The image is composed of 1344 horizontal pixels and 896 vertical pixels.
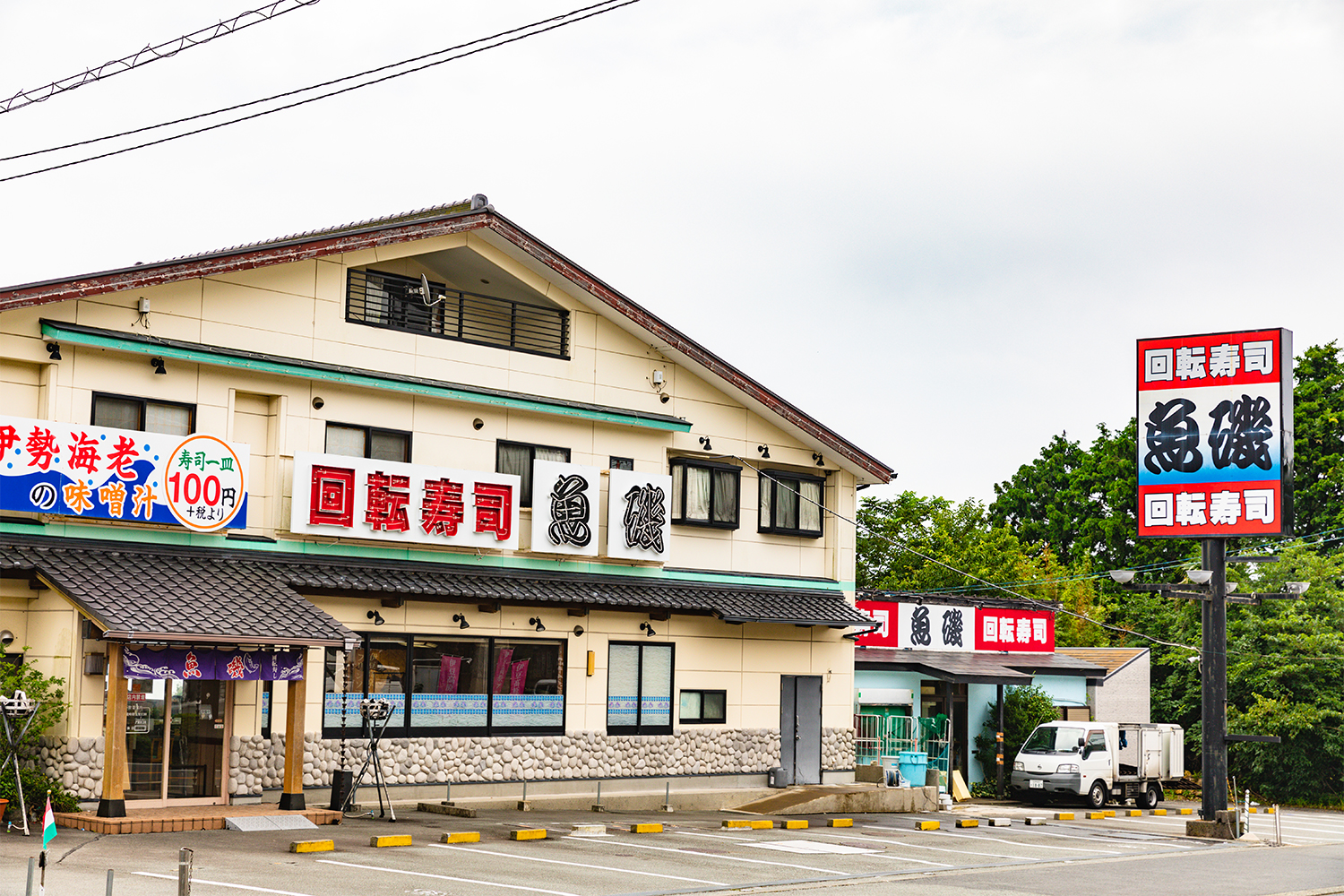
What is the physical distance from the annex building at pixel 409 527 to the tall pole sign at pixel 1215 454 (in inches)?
215

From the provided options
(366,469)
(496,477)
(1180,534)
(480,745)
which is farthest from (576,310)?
(1180,534)

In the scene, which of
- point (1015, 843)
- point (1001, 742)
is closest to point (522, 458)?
point (1015, 843)

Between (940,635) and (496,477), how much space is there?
48.9ft

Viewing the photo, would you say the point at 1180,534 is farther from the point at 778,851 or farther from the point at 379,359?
the point at 379,359

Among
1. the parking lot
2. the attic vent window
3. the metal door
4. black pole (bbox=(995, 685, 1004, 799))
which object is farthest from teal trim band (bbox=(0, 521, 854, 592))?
black pole (bbox=(995, 685, 1004, 799))

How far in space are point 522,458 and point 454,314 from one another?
2708mm

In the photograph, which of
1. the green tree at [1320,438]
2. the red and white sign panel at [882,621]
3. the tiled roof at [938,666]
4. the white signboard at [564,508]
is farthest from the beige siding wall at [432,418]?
the green tree at [1320,438]

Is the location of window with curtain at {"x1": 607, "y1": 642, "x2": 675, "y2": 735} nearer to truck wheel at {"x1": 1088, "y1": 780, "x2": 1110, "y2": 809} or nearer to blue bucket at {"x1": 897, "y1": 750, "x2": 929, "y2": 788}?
blue bucket at {"x1": 897, "y1": 750, "x2": 929, "y2": 788}

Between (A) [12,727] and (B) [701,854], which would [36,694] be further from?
(B) [701,854]

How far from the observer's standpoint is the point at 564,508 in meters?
24.4

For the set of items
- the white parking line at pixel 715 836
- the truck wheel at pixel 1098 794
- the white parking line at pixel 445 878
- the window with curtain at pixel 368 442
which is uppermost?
the window with curtain at pixel 368 442

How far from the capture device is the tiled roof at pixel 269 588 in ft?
60.9

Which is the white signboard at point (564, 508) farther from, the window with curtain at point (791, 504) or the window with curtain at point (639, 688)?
the window with curtain at point (791, 504)

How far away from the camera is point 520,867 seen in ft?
55.5
